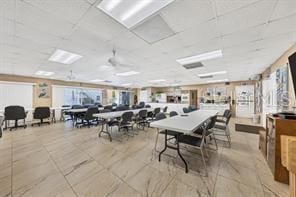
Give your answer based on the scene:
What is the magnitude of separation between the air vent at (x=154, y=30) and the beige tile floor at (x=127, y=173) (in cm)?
251

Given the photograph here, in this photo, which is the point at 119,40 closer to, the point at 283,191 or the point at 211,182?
the point at 211,182

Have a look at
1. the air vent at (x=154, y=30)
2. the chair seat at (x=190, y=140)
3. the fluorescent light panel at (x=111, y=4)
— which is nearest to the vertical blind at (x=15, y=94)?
the air vent at (x=154, y=30)

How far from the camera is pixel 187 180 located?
76.1 inches

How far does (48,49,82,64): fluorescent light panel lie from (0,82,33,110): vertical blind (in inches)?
178

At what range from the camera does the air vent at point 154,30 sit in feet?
6.79

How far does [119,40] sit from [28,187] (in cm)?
290

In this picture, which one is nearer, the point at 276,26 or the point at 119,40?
the point at 276,26

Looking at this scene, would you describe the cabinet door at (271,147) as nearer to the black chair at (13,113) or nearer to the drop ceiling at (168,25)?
the drop ceiling at (168,25)

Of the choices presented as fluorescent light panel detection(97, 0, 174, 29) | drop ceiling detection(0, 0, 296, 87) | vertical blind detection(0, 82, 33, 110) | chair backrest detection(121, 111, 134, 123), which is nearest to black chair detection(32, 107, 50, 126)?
vertical blind detection(0, 82, 33, 110)

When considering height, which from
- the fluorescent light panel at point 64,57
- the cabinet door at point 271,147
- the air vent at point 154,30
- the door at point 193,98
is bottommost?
the cabinet door at point 271,147

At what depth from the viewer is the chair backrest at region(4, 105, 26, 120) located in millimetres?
4977

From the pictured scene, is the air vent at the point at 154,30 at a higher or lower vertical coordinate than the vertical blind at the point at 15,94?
higher

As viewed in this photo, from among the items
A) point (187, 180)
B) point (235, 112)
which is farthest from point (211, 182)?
point (235, 112)

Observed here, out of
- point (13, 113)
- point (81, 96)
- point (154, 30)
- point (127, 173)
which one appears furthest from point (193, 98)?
point (13, 113)
